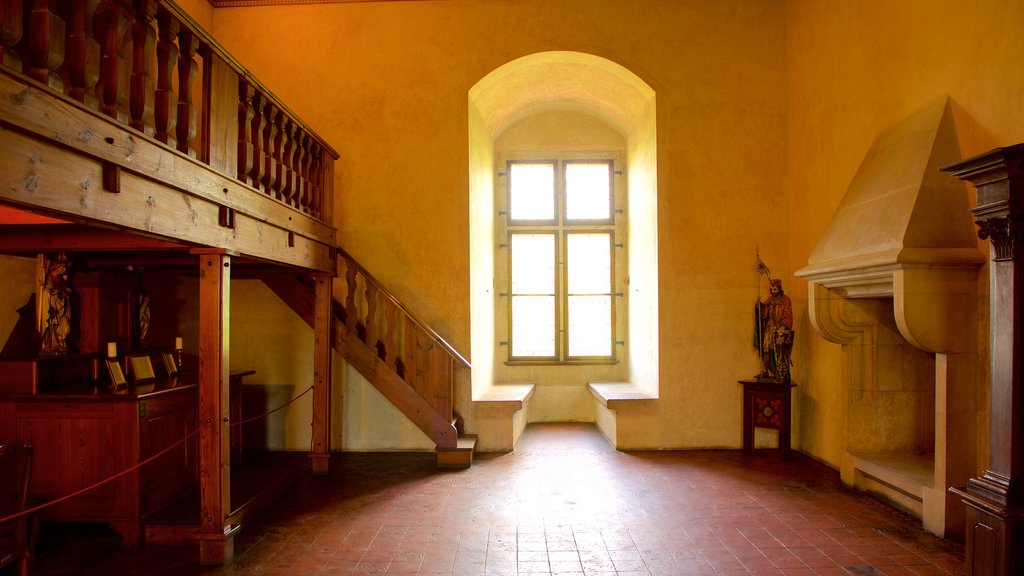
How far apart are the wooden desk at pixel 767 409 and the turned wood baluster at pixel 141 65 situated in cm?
599

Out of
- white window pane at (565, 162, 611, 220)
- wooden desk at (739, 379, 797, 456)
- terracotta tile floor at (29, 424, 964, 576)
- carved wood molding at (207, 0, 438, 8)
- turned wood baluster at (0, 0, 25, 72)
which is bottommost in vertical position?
terracotta tile floor at (29, 424, 964, 576)

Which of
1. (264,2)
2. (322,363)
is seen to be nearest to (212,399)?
(322,363)

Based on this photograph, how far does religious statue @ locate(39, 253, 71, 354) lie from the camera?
4.48m

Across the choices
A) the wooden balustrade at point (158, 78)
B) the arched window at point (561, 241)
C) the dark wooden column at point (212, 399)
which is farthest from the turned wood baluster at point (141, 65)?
the arched window at point (561, 241)

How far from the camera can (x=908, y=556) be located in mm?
3803

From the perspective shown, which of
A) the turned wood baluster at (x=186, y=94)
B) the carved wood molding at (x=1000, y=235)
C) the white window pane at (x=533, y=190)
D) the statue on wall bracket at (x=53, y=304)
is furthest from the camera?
the white window pane at (x=533, y=190)

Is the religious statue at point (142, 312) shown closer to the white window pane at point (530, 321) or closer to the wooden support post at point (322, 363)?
the wooden support post at point (322, 363)

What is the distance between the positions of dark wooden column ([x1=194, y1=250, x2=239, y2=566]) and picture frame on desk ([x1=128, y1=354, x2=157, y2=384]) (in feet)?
4.46

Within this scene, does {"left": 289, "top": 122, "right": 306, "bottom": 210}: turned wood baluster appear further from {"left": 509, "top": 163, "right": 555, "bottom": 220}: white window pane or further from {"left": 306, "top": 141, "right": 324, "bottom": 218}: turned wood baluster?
{"left": 509, "top": 163, "right": 555, "bottom": 220}: white window pane

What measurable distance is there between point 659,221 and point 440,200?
2.57 meters

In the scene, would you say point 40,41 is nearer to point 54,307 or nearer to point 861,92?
point 54,307

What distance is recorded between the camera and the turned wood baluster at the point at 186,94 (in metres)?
3.38

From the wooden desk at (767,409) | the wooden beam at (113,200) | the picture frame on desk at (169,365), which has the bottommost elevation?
the wooden desk at (767,409)

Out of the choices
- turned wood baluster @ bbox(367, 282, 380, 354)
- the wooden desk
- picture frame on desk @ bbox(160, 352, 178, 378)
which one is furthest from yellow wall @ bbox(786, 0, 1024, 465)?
picture frame on desk @ bbox(160, 352, 178, 378)
